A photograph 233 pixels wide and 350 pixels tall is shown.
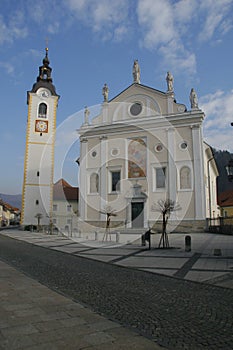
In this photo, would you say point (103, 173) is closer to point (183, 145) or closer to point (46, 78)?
point (183, 145)

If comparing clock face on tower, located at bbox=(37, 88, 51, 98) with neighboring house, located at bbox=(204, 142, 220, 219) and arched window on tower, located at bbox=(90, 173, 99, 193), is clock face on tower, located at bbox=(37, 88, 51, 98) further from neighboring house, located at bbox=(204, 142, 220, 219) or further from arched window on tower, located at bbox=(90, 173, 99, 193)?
neighboring house, located at bbox=(204, 142, 220, 219)

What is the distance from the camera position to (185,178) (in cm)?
3061

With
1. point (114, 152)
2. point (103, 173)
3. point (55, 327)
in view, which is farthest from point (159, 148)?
point (55, 327)

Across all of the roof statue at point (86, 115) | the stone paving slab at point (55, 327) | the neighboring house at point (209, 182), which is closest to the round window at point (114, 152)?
the roof statue at point (86, 115)

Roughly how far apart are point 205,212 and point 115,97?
55.7ft

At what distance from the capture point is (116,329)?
4.19 metres

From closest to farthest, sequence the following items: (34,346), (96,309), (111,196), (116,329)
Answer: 1. (34,346)
2. (116,329)
3. (96,309)
4. (111,196)

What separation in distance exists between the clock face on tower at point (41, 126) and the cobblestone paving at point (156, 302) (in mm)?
35720

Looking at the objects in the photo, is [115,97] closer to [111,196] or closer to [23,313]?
[111,196]

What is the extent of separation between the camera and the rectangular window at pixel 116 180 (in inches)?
1329

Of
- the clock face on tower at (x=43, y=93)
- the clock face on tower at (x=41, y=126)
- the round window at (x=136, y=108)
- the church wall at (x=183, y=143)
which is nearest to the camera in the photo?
the church wall at (x=183, y=143)

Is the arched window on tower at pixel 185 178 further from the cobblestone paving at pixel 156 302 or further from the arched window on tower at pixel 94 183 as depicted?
the cobblestone paving at pixel 156 302

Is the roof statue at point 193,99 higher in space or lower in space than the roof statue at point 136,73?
lower

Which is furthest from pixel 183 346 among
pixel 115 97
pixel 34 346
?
pixel 115 97
